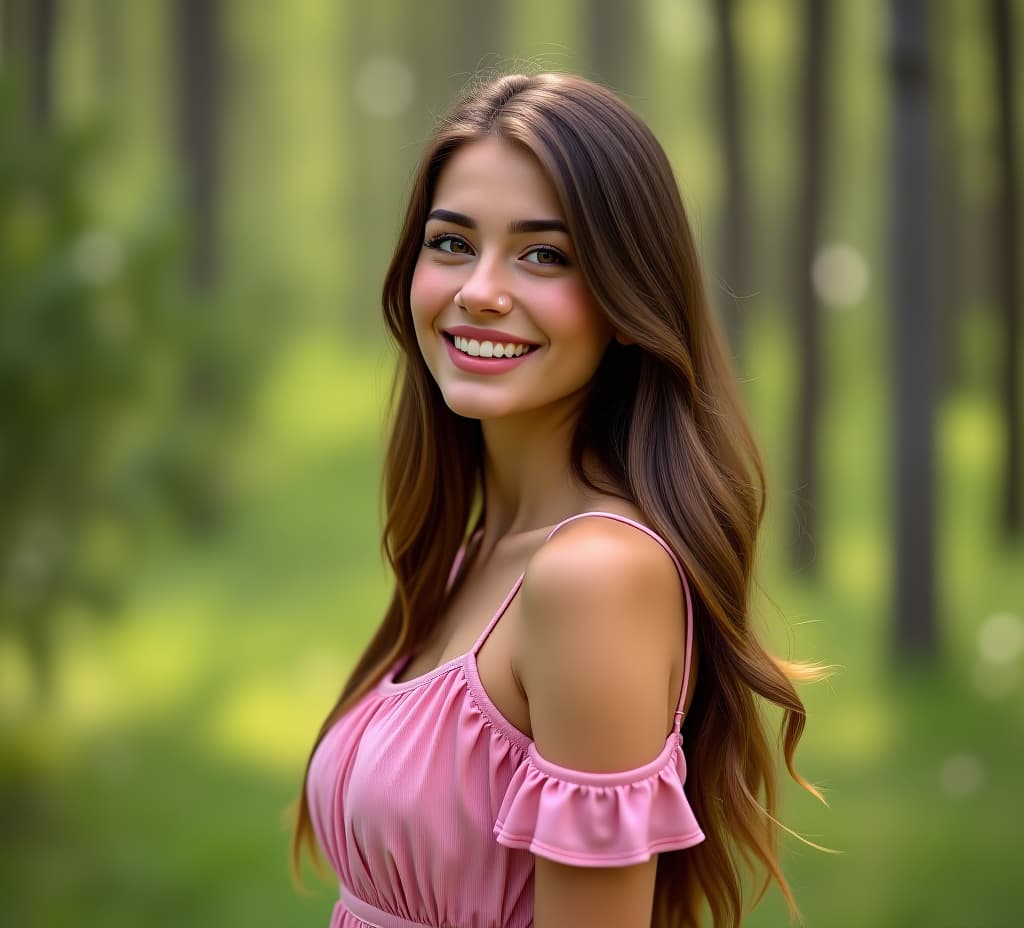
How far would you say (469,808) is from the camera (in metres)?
1.54

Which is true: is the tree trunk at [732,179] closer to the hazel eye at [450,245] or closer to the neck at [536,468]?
the neck at [536,468]

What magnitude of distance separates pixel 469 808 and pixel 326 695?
144 inches

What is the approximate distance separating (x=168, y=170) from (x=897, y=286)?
10.1 ft

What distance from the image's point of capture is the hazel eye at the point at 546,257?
1.60 meters

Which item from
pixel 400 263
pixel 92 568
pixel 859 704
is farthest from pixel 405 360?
pixel 859 704

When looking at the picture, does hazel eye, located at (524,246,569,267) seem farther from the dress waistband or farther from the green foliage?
the green foliage

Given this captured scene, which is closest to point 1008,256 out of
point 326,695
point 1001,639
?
point 1001,639

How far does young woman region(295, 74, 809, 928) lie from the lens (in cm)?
142

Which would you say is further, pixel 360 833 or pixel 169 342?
pixel 169 342

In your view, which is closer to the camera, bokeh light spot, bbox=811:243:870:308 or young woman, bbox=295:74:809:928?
young woman, bbox=295:74:809:928

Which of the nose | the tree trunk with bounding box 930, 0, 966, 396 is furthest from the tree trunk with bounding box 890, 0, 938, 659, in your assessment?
the nose

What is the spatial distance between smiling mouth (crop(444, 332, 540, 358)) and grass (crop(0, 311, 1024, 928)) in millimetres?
2829

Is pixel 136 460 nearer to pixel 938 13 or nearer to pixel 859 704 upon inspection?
pixel 859 704

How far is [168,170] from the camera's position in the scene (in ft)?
17.6
